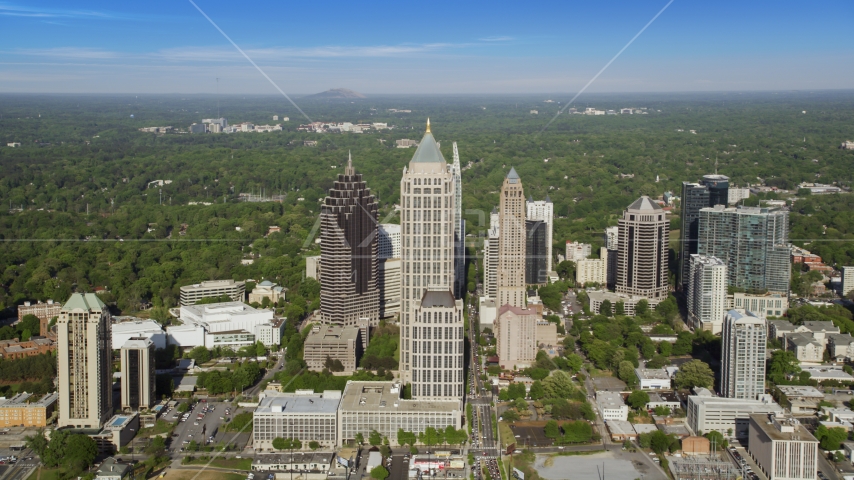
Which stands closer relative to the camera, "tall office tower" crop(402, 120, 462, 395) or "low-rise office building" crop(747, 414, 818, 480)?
"low-rise office building" crop(747, 414, 818, 480)

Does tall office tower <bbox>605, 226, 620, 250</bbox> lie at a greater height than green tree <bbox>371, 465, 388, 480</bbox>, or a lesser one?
greater

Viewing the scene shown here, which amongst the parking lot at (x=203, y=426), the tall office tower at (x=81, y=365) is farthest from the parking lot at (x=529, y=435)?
the tall office tower at (x=81, y=365)

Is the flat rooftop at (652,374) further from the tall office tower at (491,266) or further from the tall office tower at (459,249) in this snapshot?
the tall office tower at (459,249)

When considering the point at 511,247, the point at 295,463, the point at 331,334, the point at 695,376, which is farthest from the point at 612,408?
the point at 511,247

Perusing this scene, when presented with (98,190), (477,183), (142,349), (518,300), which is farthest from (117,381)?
(98,190)

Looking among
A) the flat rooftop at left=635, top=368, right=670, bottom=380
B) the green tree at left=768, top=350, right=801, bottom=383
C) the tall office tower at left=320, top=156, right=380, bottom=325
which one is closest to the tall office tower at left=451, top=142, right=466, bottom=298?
the tall office tower at left=320, top=156, right=380, bottom=325

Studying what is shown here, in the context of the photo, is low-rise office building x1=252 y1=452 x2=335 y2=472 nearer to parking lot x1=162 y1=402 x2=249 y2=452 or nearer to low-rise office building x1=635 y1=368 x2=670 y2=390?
parking lot x1=162 y1=402 x2=249 y2=452

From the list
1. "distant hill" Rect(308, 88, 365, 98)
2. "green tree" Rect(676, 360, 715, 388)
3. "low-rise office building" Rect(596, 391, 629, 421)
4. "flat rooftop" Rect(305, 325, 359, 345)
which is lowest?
"low-rise office building" Rect(596, 391, 629, 421)
